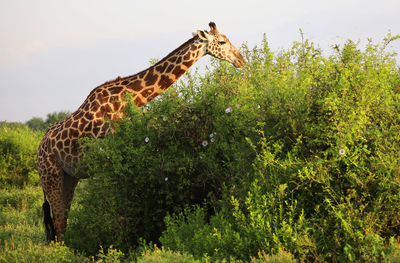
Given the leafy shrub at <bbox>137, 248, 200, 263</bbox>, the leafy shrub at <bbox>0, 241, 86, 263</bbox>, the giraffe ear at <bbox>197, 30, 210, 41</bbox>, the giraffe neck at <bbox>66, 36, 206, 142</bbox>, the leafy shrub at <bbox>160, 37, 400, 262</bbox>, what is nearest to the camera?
the leafy shrub at <bbox>137, 248, 200, 263</bbox>

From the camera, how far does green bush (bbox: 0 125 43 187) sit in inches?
635

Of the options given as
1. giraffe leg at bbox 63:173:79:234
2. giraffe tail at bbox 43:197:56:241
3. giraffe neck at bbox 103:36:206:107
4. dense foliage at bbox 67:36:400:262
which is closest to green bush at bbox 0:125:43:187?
giraffe leg at bbox 63:173:79:234

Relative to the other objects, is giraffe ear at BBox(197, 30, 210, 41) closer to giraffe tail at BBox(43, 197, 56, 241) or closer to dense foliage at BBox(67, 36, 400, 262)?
dense foliage at BBox(67, 36, 400, 262)

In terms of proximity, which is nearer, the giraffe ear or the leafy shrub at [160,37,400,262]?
the leafy shrub at [160,37,400,262]

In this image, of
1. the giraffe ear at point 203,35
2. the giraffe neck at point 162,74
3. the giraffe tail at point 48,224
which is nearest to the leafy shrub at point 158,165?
the giraffe neck at point 162,74

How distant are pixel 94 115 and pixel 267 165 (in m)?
4.20

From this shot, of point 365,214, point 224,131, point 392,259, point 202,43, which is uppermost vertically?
point 202,43

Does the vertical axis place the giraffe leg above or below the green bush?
below

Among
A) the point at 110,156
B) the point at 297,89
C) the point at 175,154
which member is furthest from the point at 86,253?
the point at 297,89

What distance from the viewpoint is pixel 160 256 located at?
523 cm

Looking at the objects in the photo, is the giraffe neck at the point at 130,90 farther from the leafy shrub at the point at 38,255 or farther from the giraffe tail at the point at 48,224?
the leafy shrub at the point at 38,255

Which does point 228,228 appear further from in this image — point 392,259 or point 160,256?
point 392,259

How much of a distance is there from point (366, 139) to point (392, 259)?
5.44 ft

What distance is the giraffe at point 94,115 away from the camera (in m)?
8.84
